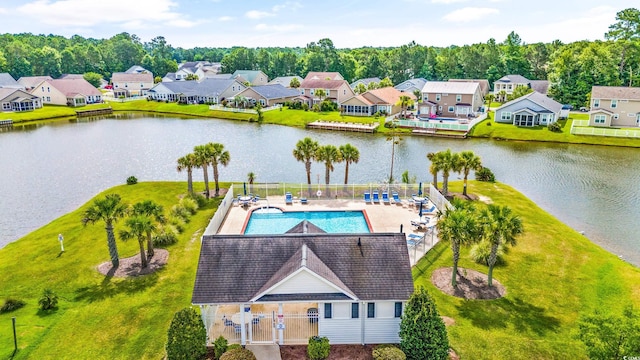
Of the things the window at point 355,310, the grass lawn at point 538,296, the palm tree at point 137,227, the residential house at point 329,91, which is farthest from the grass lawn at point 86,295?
the residential house at point 329,91

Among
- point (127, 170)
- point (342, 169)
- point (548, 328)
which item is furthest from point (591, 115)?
point (127, 170)

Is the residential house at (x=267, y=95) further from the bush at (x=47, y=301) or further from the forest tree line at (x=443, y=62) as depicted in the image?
the bush at (x=47, y=301)

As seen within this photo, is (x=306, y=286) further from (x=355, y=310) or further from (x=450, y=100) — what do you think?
(x=450, y=100)

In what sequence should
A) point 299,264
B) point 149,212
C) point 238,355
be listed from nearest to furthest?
point 238,355 < point 299,264 < point 149,212

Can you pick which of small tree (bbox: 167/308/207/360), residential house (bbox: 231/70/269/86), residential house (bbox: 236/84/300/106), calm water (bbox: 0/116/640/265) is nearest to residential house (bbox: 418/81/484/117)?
calm water (bbox: 0/116/640/265)

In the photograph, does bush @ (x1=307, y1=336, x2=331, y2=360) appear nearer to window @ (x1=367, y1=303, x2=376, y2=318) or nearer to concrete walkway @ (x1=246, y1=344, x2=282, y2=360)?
concrete walkway @ (x1=246, y1=344, x2=282, y2=360)

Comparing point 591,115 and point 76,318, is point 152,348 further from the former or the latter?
point 591,115

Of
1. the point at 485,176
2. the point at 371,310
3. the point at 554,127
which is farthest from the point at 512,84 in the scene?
the point at 371,310
